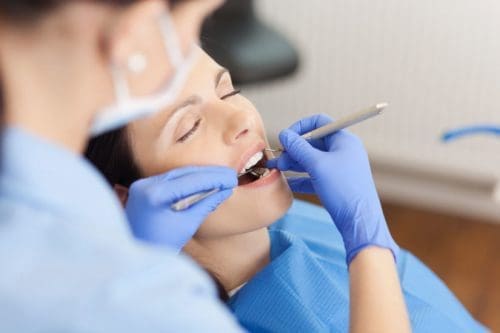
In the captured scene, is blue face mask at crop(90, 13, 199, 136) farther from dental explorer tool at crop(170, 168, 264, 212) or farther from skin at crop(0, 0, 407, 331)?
dental explorer tool at crop(170, 168, 264, 212)

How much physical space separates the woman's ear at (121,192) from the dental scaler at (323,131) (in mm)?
152

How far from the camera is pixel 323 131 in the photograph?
1.35 metres

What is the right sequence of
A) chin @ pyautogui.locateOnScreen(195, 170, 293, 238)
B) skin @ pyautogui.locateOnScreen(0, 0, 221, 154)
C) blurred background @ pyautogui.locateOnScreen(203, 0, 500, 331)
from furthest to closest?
blurred background @ pyautogui.locateOnScreen(203, 0, 500, 331) < chin @ pyautogui.locateOnScreen(195, 170, 293, 238) < skin @ pyautogui.locateOnScreen(0, 0, 221, 154)

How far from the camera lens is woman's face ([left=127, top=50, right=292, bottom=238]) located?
131cm

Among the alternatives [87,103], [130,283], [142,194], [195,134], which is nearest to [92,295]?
[130,283]

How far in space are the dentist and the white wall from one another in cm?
169

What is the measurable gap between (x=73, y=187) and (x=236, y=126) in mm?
549

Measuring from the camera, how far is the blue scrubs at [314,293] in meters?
1.37

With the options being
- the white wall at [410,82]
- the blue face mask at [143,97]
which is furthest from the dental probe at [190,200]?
the white wall at [410,82]

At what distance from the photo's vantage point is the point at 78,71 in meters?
0.75

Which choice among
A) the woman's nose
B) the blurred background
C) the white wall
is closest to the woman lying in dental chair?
the woman's nose

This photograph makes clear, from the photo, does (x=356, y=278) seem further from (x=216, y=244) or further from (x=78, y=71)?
(x=78, y=71)

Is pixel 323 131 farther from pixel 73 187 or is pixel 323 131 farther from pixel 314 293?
pixel 73 187

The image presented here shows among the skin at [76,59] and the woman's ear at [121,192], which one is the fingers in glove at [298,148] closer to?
the woman's ear at [121,192]
